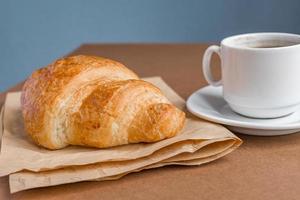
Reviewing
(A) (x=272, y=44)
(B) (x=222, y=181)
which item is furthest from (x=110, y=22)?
(B) (x=222, y=181)

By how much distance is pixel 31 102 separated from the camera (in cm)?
58

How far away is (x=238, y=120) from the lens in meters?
0.61

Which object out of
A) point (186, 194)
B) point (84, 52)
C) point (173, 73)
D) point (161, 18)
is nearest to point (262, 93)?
point (186, 194)

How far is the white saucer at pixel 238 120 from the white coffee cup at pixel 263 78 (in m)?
0.01

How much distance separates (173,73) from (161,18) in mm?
948

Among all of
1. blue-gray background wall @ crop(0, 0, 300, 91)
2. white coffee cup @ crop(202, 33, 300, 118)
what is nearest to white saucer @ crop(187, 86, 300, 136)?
white coffee cup @ crop(202, 33, 300, 118)

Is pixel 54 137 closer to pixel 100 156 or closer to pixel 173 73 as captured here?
pixel 100 156

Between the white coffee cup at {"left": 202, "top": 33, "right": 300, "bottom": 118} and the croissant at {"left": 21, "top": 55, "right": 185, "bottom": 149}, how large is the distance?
3.5 inches

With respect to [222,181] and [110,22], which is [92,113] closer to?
[222,181]

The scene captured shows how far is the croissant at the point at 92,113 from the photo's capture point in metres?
0.54

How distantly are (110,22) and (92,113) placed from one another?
1.33 metres

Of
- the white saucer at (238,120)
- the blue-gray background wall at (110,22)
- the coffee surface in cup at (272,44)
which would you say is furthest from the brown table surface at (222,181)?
the blue-gray background wall at (110,22)

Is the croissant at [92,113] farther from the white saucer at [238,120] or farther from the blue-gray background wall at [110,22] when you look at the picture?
the blue-gray background wall at [110,22]

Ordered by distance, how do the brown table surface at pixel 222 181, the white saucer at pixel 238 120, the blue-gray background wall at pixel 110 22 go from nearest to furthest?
the brown table surface at pixel 222 181 < the white saucer at pixel 238 120 < the blue-gray background wall at pixel 110 22
